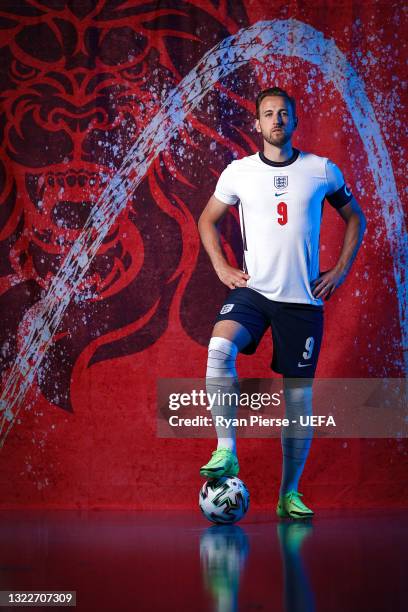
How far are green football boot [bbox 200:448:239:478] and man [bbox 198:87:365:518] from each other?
0.84 feet

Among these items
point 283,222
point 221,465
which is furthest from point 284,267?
point 221,465

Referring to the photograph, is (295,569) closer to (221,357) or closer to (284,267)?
(221,357)

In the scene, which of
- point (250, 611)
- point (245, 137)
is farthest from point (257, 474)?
point (250, 611)

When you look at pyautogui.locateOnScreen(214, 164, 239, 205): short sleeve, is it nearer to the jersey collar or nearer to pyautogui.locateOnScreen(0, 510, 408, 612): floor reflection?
the jersey collar

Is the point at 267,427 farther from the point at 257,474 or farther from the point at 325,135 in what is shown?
the point at 325,135

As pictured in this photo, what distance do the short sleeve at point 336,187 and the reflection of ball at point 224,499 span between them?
3.83 ft

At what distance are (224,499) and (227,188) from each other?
1194 millimetres

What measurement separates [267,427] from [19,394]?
1180mm

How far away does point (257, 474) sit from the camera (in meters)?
3.66

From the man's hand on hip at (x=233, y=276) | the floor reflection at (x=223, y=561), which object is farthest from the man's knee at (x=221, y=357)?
the floor reflection at (x=223, y=561)

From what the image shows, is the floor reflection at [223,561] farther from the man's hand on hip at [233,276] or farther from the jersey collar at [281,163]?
the jersey collar at [281,163]

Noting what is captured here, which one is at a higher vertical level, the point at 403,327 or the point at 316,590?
the point at 403,327

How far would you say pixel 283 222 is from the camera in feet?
9.62

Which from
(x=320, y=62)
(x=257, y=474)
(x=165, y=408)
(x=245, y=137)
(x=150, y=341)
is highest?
(x=320, y=62)
